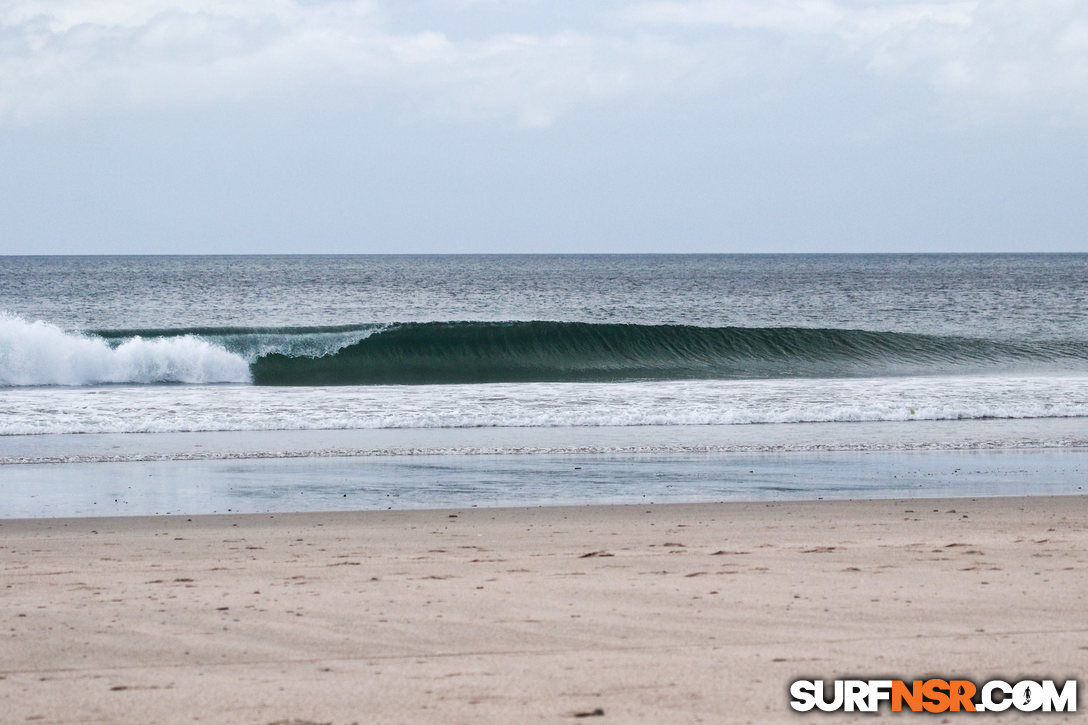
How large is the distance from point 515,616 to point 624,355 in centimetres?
2245

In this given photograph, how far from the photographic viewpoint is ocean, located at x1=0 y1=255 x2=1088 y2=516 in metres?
9.78

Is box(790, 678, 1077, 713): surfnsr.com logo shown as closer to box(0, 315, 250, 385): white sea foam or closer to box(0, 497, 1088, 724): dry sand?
box(0, 497, 1088, 724): dry sand

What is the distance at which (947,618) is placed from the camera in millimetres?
4766

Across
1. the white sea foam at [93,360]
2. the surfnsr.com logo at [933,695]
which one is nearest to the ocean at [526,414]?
the white sea foam at [93,360]

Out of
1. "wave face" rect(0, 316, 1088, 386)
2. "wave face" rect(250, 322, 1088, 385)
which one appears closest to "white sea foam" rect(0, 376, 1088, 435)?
"wave face" rect(0, 316, 1088, 386)

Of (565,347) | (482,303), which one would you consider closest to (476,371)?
(565,347)

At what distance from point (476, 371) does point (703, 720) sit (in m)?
21.6

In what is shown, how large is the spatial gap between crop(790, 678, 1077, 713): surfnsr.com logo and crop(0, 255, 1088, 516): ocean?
509 centimetres

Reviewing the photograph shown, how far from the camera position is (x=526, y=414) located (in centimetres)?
1512

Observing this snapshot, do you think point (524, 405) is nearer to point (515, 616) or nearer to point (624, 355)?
point (515, 616)

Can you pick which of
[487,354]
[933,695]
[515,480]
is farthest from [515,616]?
[487,354]

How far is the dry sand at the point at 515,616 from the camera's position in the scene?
3822 mm

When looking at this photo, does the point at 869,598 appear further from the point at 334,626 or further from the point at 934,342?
the point at 934,342

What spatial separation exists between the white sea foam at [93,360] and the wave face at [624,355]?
4.91 feet
